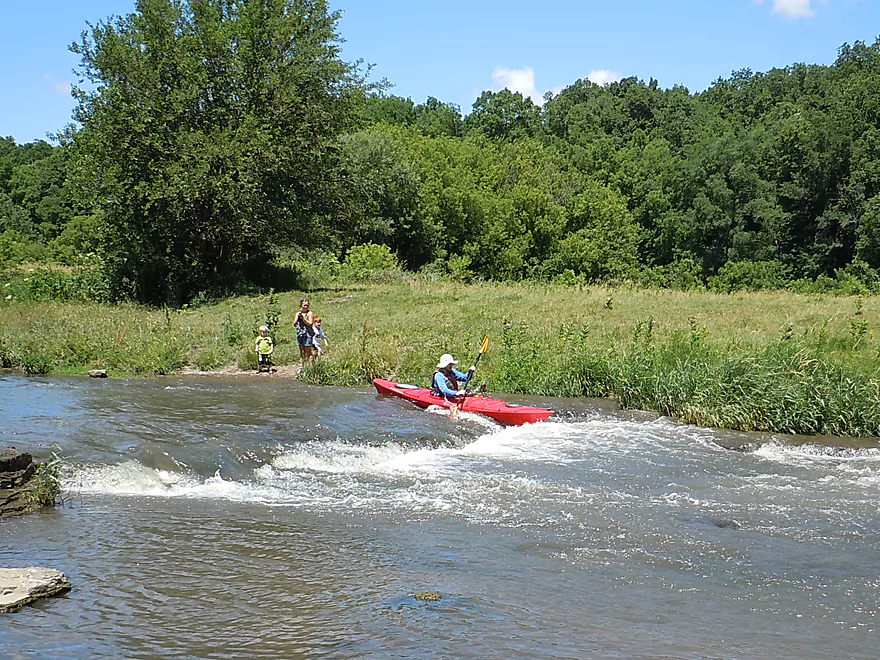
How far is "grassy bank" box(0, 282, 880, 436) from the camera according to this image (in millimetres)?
15008

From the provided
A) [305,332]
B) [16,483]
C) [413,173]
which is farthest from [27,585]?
[413,173]

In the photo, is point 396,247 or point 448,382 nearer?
point 448,382

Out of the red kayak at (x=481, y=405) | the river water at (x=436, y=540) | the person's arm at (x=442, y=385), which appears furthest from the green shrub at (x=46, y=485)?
the person's arm at (x=442, y=385)

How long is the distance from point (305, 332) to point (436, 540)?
1090 centimetres

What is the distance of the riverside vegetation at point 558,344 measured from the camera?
15.0m

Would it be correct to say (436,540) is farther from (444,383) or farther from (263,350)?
(263,350)

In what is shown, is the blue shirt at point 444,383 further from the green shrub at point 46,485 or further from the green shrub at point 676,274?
the green shrub at point 676,274

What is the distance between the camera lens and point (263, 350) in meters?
19.4

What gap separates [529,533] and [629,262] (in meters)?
55.6

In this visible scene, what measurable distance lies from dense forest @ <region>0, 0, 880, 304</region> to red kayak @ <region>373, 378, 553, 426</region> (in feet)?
47.1

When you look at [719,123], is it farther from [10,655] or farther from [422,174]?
[10,655]

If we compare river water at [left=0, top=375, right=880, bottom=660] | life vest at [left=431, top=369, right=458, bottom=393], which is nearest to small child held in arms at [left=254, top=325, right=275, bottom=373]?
river water at [left=0, top=375, right=880, bottom=660]

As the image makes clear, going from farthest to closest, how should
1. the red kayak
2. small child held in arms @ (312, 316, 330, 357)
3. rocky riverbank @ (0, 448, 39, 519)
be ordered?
small child held in arms @ (312, 316, 330, 357) < the red kayak < rocky riverbank @ (0, 448, 39, 519)

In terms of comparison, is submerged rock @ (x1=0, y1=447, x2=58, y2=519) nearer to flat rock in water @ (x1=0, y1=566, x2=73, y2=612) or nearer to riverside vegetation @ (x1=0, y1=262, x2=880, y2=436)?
flat rock in water @ (x1=0, y1=566, x2=73, y2=612)
